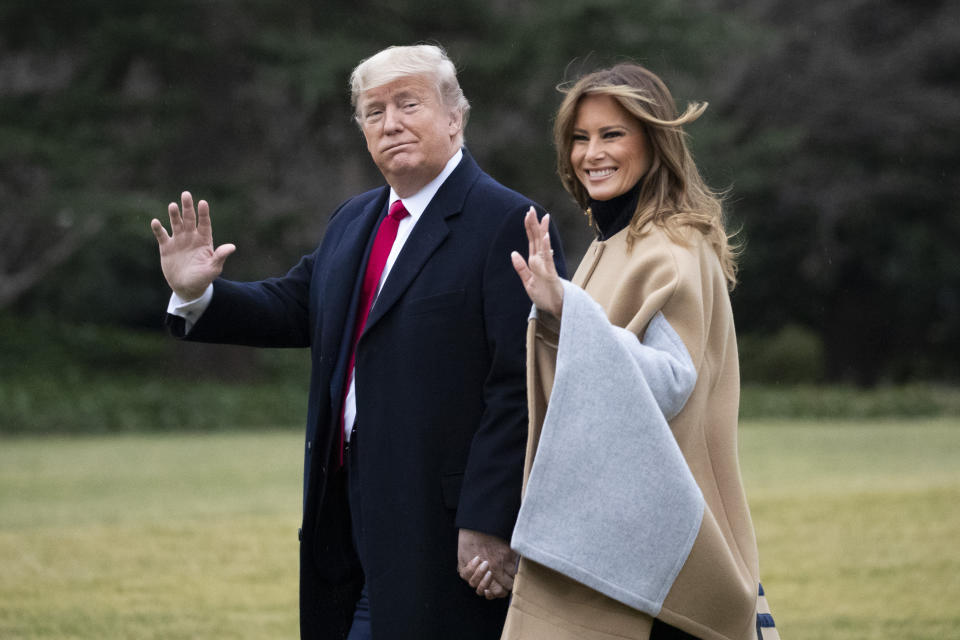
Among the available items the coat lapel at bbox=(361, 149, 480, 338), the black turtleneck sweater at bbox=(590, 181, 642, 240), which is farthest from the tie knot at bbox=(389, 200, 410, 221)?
the black turtleneck sweater at bbox=(590, 181, 642, 240)

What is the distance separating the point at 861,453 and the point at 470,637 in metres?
12.6

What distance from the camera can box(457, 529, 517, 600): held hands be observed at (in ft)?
9.53

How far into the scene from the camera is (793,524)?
9.38 m

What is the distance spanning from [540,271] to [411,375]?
549 millimetres

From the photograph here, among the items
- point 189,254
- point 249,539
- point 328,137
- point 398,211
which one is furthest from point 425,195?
point 328,137

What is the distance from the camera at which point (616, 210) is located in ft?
9.76

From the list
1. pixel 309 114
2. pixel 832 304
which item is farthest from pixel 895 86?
pixel 309 114

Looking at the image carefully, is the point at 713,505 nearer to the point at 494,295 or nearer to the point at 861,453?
the point at 494,295

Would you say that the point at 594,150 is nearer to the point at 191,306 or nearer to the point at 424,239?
the point at 424,239

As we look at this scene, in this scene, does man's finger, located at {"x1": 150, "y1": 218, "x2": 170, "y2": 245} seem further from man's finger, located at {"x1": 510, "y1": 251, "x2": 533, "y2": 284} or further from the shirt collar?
man's finger, located at {"x1": 510, "y1": 251, "x2": 533, "y2": 284}

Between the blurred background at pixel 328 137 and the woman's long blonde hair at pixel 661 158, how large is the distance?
47.7 feet

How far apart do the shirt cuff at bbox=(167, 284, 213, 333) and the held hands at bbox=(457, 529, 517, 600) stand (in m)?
0.99

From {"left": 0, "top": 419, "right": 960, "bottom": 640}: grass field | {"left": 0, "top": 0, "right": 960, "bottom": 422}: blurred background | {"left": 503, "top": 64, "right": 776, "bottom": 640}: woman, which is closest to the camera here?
{"left": 503, "top": 64, "right": 776, "bottom": 640}: woman

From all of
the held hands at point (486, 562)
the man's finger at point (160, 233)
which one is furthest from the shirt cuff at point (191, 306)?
the held hands at point (486, 562)
